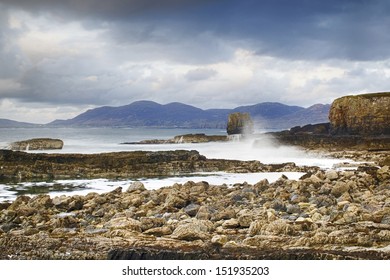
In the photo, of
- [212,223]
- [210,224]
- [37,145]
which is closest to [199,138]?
[37,145]

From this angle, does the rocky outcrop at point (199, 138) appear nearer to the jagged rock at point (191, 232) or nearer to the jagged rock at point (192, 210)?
the jagged rock at point (192, 210)

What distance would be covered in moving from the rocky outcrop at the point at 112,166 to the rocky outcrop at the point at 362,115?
21.1 metres

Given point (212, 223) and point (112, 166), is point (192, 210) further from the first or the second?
point (112, 166)

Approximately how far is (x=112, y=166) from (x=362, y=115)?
27605 millimetres

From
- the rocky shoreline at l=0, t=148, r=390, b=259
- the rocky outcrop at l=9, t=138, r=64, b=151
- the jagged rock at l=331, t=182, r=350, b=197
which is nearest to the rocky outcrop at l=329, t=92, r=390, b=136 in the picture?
the rocky outcrop at l=9, t=138, r=64, b=151

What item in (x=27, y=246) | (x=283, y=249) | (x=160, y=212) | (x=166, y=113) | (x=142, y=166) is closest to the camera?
(x=283, y=249)

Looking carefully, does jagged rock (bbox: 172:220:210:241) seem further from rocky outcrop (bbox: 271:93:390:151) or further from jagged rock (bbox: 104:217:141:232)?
rocky outcrop (bbox: 271:93:390:151)

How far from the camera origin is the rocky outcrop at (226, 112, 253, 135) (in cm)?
6109

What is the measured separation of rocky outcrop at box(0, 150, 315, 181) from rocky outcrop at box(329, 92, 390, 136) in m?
21.1

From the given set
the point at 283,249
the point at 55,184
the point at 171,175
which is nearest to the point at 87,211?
the point at 283,249

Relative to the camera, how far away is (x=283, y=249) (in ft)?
19.9

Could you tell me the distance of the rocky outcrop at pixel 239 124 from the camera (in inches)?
2405

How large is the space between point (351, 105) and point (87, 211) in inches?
1491

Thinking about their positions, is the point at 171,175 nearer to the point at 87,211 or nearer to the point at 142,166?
the point at 142,166
